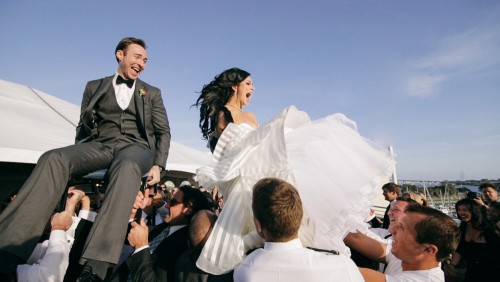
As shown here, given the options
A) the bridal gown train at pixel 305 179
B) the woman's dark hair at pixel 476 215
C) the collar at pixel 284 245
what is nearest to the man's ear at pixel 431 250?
the bridal gown train at pixel 305 179

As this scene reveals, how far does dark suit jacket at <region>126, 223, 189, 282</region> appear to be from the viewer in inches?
79.0

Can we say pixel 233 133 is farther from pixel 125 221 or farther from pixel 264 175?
pixel 125 221

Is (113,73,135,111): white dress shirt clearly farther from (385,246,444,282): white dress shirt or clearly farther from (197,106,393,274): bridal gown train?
(385,246,444,282): white dress shirt

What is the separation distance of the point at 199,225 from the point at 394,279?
3.81 feet

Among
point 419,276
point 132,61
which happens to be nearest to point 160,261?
point 132,61

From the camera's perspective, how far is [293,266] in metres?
1.34

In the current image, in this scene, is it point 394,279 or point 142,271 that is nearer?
point 394,279

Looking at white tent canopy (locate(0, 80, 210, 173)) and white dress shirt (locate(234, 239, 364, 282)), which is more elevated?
white tent canopy (locate(0, 80, 210, 173))

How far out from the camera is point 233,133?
1.93m

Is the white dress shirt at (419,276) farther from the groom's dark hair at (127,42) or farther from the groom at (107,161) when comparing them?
the groom's dark hair at (127,42)

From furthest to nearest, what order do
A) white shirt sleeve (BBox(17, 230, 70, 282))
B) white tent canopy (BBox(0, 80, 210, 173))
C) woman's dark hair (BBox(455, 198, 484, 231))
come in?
1. white tent canopy (BBox(0, 80, 210, 173))
2. woman's dark hair (BBox(455, 198, 484, 231))
3. white shirt sleeve (BBox(17, 230, 70, 282))

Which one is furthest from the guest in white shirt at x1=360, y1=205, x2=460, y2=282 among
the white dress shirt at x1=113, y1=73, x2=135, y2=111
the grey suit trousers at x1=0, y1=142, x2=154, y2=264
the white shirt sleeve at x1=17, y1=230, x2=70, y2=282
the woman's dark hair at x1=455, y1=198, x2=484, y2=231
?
the woman's dark hair at x1=455, y1=198, x2=484, y2=231

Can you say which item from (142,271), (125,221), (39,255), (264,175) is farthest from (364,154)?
(39,255)

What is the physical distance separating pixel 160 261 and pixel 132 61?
4.95 ft
